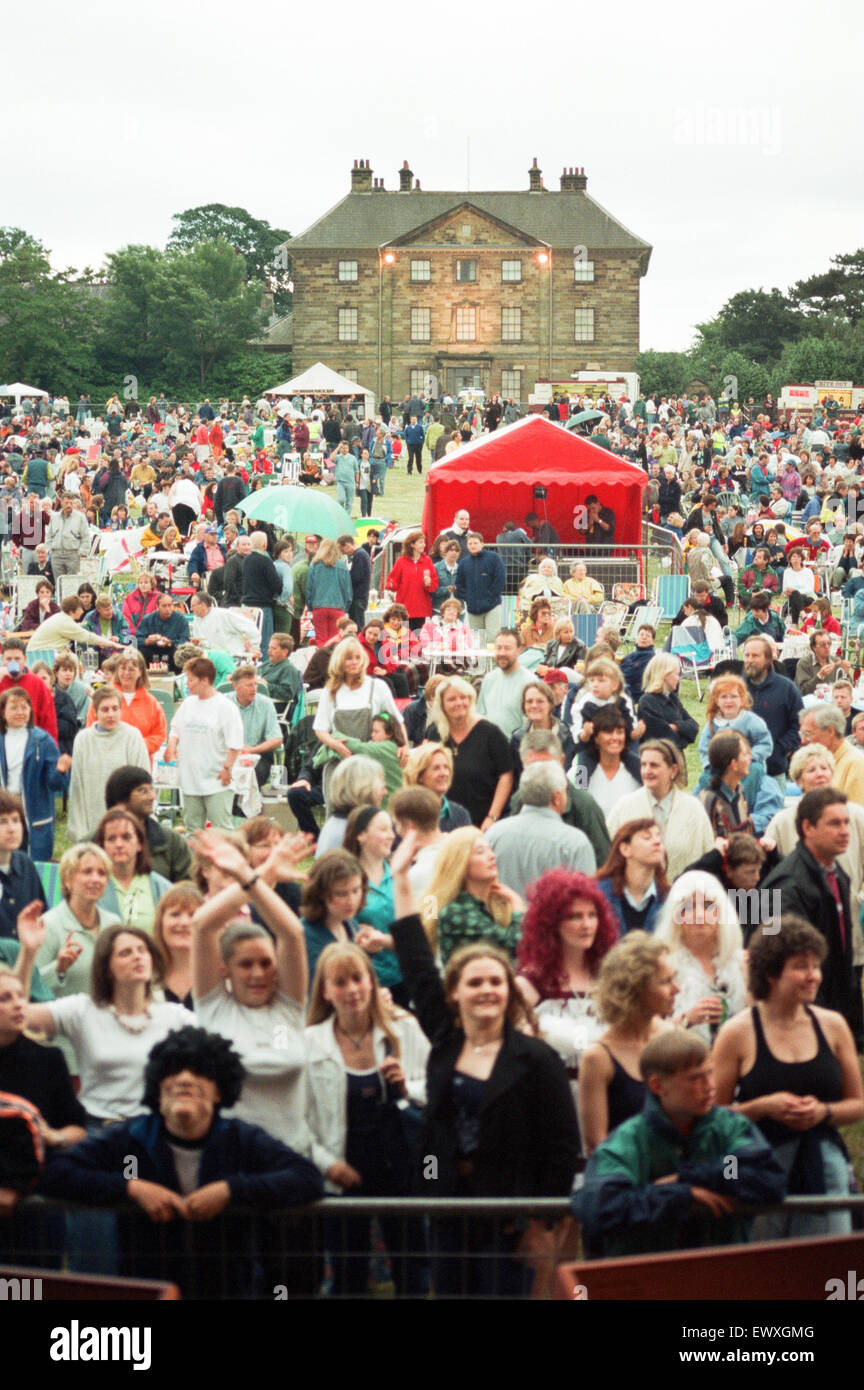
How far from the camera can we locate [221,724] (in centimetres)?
912

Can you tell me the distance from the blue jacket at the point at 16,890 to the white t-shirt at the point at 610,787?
266cm

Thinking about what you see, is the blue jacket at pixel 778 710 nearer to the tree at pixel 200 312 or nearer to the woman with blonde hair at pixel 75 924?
the woman with blonde hair at pixel 75 924

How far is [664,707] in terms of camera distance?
9461mm

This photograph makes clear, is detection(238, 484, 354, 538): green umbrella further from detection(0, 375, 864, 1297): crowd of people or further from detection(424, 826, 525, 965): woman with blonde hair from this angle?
detection(424, 826, 525, 965): woman with blonde hair

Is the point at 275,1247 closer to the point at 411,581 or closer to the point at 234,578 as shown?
the point at 411,581

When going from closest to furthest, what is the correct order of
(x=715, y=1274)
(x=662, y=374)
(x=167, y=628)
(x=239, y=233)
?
(x=715, y=1274), (x=167, y=628), (x=662, y=374), (x=239, y=233)

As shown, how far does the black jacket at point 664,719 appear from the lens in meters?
9.39

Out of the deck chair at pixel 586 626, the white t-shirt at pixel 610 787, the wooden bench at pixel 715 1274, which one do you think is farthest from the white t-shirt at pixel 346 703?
the deck chair at pixel 586 626

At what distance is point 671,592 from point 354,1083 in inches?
549

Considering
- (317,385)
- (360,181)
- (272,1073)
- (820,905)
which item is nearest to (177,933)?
(272,1073)
